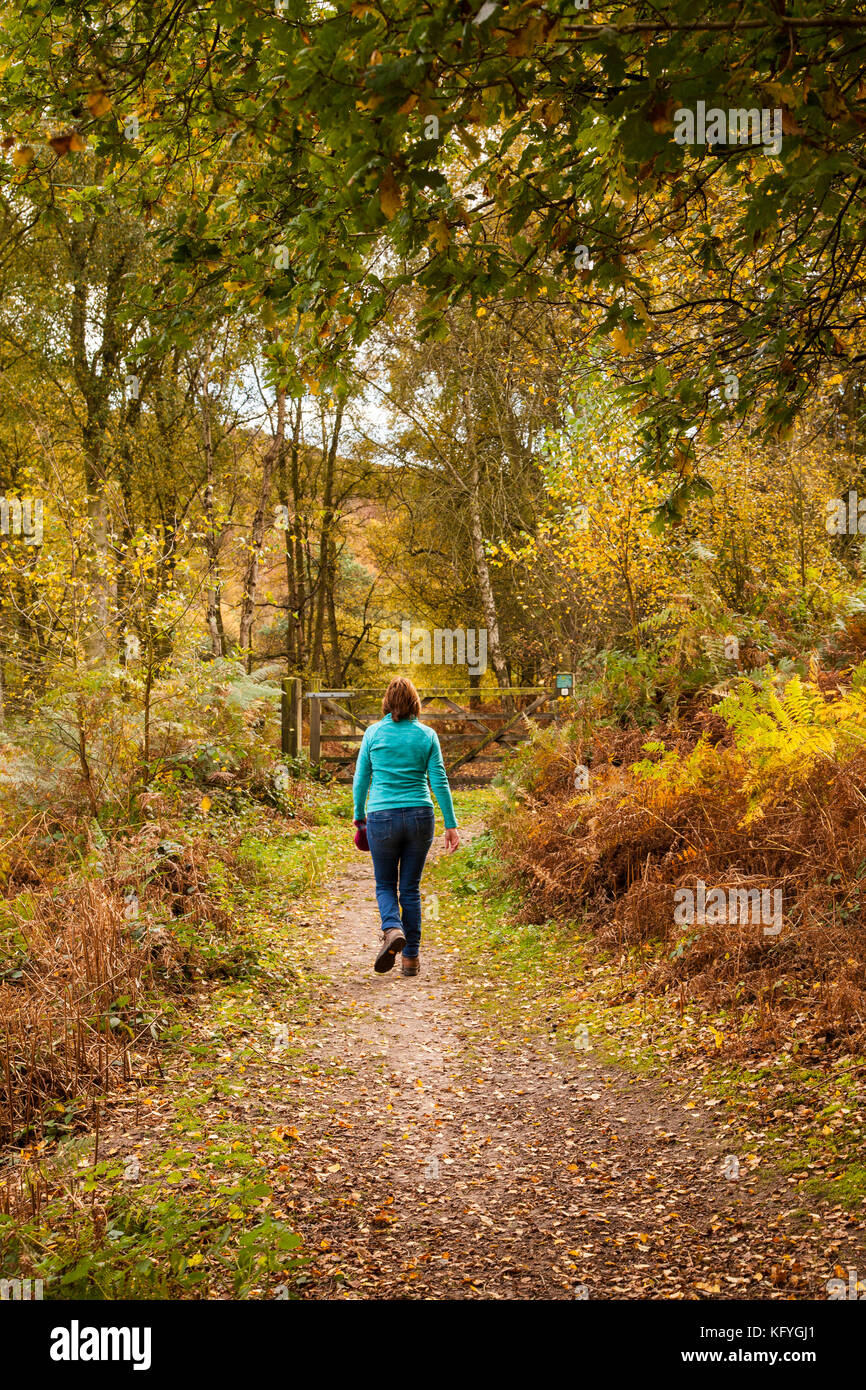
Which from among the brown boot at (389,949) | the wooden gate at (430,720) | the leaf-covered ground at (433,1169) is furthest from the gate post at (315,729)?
the brown boot at (389,949)

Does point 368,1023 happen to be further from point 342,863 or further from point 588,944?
point 342,863

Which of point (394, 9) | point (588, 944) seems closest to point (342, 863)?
point (588, 944)

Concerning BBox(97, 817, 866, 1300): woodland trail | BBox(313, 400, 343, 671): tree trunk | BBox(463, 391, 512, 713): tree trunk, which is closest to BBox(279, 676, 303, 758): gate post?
BBox(463, 391, 512, 713): tree trunk

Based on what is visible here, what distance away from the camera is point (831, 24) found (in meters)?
2.60

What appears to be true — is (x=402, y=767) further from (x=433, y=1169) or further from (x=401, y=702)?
(x=433, y=1169)

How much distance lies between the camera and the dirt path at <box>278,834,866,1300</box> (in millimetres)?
3244

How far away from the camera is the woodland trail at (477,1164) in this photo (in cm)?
326

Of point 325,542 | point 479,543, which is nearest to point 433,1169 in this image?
point 479,543

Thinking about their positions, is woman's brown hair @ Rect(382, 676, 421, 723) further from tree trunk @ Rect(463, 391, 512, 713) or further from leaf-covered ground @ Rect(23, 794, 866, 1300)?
tree trunk @ Rect(463, 391, 512, 713)

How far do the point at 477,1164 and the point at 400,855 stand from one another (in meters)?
2.59

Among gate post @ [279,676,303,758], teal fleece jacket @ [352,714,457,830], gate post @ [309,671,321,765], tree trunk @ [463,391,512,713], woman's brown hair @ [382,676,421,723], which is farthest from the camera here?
tree trunk @ [463,391,512,713]

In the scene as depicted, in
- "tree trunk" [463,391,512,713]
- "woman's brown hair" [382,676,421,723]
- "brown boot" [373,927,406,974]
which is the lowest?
"brown boot" [373,927,406,974]
